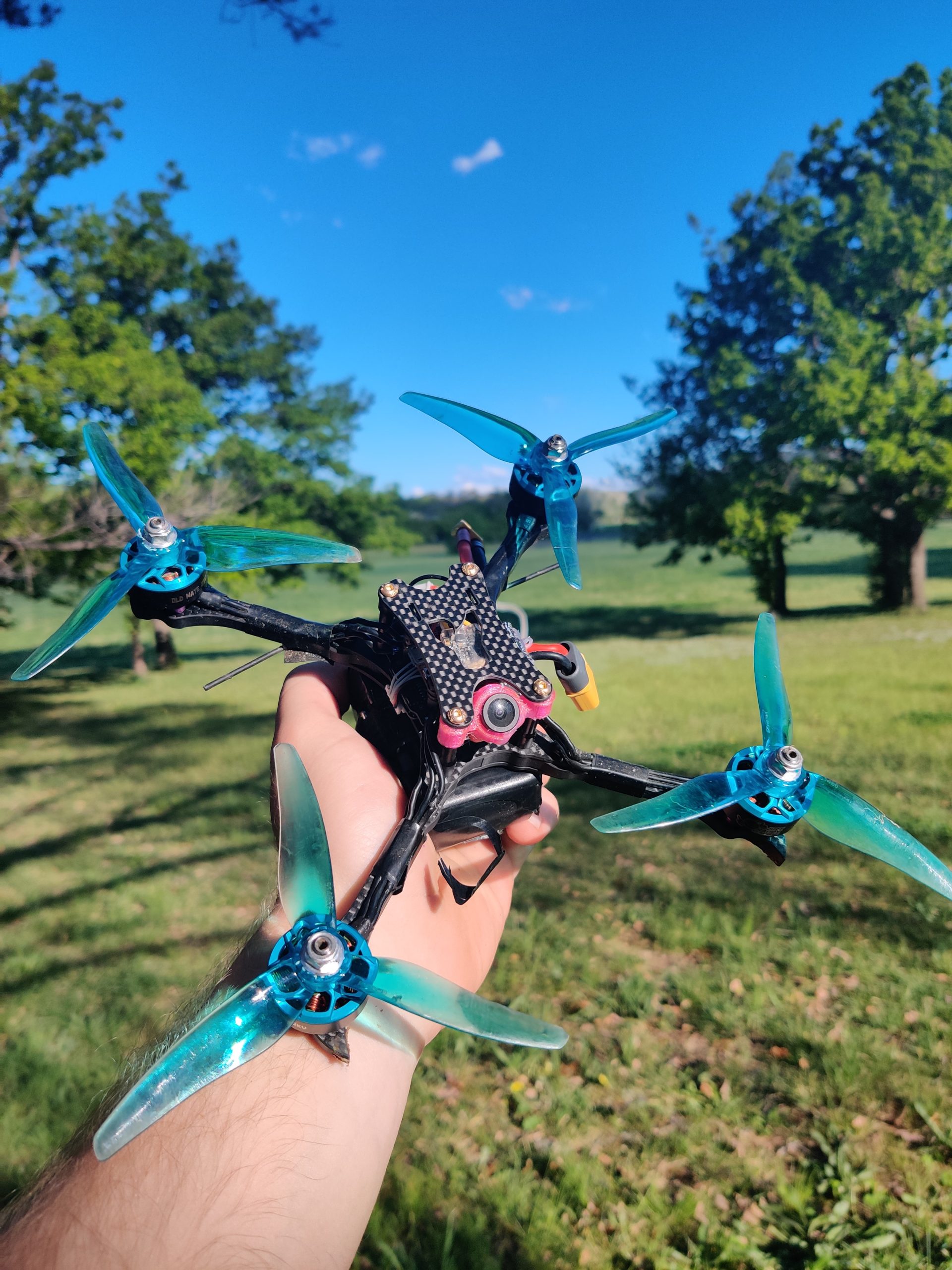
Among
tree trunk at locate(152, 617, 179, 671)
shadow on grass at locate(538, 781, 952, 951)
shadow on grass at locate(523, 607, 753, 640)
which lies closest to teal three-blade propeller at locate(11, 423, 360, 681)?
shadow on grass at locate(538, 781, 952, 951)

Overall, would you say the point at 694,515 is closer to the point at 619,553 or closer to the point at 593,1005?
the point at 619,553

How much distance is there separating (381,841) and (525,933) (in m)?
2.94

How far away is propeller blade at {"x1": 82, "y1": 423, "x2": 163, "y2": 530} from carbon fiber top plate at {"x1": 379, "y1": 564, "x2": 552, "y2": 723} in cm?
69

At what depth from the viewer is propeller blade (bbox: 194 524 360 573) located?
179cm

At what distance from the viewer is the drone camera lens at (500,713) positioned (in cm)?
145

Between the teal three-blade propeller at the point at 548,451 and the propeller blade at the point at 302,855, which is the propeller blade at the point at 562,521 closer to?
the teal three-blade propeller at the point at 548,451

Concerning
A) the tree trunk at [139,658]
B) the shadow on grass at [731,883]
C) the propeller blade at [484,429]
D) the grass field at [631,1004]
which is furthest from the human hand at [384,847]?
the tree trunk at [139,658]

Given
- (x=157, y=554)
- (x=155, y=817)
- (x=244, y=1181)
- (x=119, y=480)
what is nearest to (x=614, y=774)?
(x=244, y=1181)

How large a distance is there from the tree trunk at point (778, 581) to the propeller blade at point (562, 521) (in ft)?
37.1

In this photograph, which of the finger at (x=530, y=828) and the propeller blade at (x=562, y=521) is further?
the propeller blade at (x=562, y=521)

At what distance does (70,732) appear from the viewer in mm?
10125

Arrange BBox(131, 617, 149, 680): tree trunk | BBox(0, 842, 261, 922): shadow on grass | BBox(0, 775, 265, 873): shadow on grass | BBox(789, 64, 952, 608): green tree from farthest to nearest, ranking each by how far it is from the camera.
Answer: BBox(131, 617, 149, 680): tree trunk, BBox(789, 64, 952, 608): green tree, BBox(0, 775, 265, 873): shadow on grass, BBox(0, 842, 261, 922): shadow on grass

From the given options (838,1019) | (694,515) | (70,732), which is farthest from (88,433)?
(694,515)

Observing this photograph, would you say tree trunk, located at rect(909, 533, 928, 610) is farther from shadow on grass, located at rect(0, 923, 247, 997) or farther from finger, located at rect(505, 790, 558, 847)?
finger, located at rect(505, 790, 558, 847)
